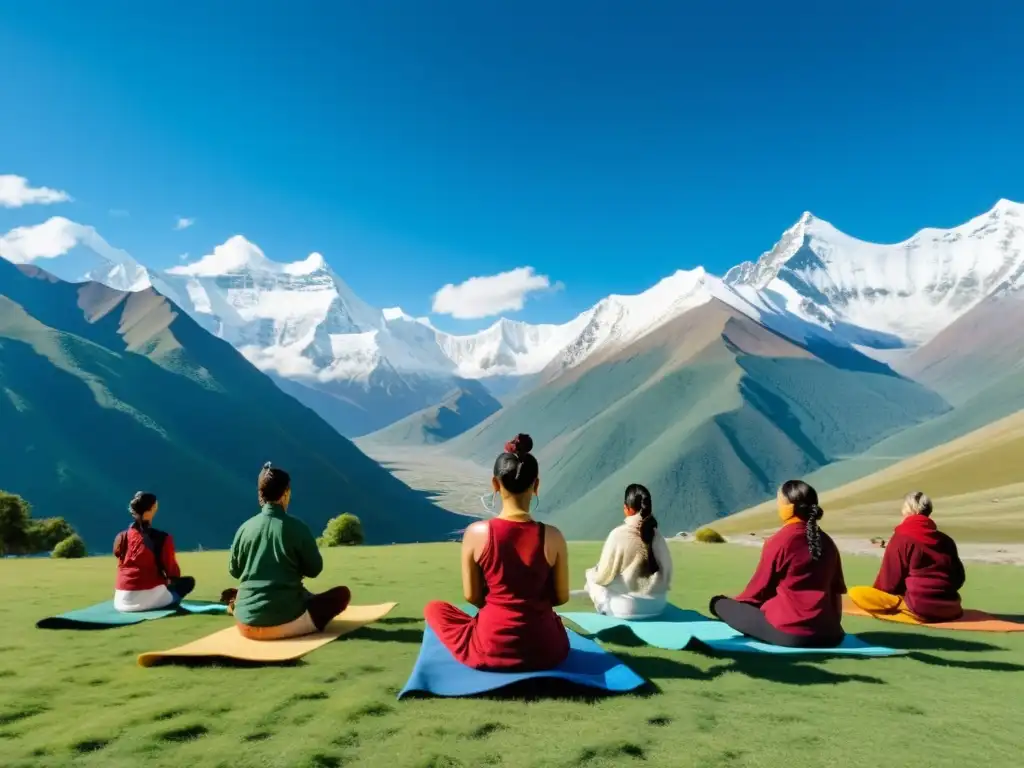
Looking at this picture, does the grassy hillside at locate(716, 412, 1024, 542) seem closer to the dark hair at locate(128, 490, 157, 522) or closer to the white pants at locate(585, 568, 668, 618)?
the white pants at locate(585, 568, 668, 618)

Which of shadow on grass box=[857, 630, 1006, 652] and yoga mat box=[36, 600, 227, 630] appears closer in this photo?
shadow on grass box=[857, 630, 1006, 652]

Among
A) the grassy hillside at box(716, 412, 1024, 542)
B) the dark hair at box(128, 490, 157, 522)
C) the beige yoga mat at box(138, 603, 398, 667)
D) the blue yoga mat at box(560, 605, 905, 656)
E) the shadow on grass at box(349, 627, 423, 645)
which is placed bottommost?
the shadow on grass at box(349, 627, 423, 645)

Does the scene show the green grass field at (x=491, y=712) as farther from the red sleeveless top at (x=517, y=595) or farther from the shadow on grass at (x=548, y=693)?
the red sleeveless top at (x=517, y=595)

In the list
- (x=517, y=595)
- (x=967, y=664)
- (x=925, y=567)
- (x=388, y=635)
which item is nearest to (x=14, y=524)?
(x=388, y=635)

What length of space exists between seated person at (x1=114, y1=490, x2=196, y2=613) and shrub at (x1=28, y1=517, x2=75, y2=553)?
3494 centimetres

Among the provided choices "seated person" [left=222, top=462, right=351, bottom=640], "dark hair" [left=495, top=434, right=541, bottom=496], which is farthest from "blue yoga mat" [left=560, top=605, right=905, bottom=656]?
"seated person" [left=222, top=462, right=351, bottom=640]

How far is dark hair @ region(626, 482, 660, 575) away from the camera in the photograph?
31.5 feet

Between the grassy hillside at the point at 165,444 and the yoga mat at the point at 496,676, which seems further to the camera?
the grassy hillside at the point at 165,444

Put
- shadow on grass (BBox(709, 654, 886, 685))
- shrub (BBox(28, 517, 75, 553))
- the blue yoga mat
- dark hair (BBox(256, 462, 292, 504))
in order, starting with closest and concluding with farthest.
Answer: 1. shadow on grass (BBox(709, 654, 886, 685))
2. the blue yoga mat
3. dark hair (BBox(256, 462, 292, 504))
4. shrub (BBox(28, 517, 75, 553))

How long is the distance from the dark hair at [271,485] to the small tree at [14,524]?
128 ft

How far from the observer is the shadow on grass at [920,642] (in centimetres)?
915

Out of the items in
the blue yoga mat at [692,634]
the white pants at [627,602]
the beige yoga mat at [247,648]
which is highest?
the white pants at [627,602]

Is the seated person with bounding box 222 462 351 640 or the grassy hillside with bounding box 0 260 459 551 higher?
the grassy hillside with bounding box 0 260 459 551

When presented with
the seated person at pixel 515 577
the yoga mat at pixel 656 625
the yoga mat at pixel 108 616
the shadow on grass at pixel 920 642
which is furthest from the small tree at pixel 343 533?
the seated person at pixel 515 577
